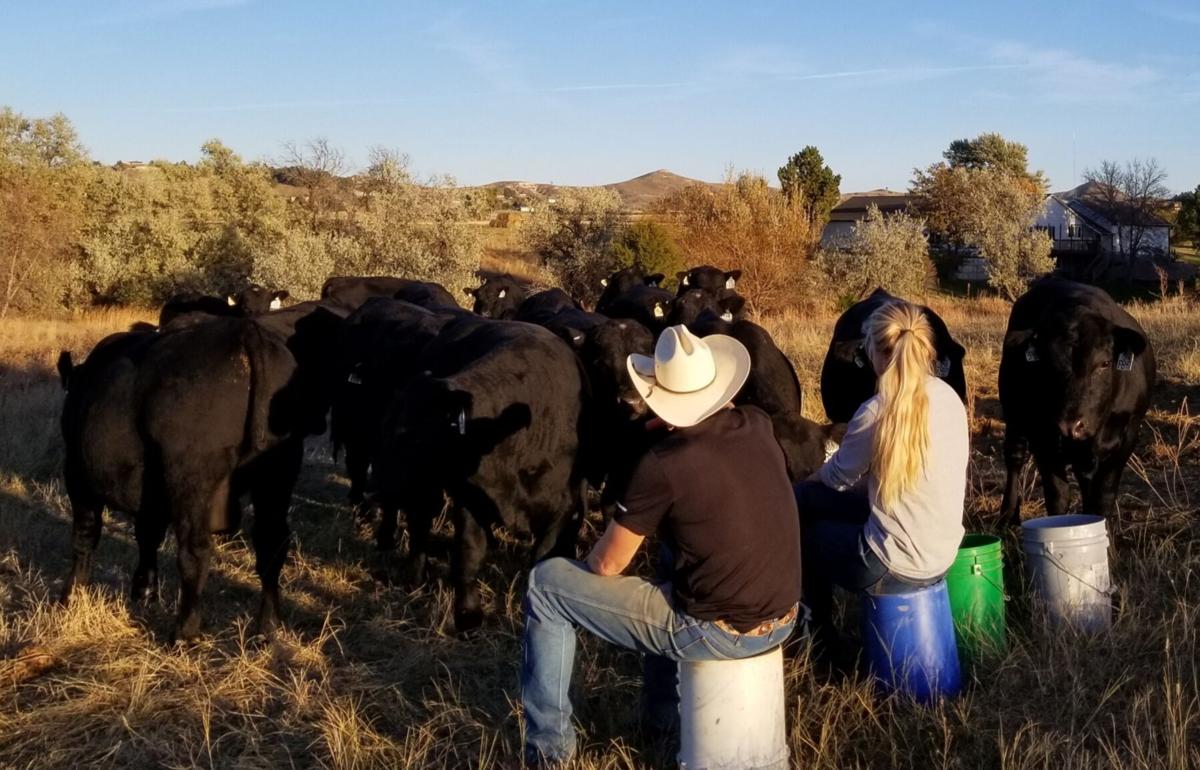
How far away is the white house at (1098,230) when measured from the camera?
52.2 m

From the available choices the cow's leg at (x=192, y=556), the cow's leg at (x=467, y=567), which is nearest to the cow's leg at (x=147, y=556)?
the cow's leg at (x=192, y=556)

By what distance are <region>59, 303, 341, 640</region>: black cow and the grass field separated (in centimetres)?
46

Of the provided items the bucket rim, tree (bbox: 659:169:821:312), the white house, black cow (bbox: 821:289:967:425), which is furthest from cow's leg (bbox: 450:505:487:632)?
the white house

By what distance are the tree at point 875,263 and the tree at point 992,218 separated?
10.6ft

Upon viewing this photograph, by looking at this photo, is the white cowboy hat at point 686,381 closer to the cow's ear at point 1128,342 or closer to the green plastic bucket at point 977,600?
the green plastic bucket at point 977,600

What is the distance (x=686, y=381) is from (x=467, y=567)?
2.57 m

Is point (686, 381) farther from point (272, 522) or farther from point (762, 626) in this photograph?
point (272, 522)

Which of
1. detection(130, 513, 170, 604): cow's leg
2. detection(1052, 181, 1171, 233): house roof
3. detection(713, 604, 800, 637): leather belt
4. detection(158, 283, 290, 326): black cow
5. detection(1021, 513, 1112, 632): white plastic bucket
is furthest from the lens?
detection(1052, 181, 1171, 233): house roof

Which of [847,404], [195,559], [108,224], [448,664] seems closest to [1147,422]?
[847,404]

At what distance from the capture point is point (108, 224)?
32.9 meters

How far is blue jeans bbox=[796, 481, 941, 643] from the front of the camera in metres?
4.90

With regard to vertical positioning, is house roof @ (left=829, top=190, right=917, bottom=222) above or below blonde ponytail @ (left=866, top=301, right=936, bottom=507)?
above

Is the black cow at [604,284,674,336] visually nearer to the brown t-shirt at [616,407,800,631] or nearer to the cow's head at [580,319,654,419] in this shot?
the cow's head at [580,319,654,419]

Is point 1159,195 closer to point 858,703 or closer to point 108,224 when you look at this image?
point 108,224
